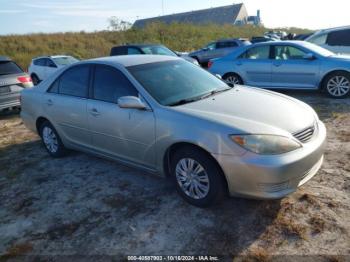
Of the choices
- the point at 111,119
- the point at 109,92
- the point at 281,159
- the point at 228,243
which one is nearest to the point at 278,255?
the point at 228,243

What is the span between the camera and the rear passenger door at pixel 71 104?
4.71 meters

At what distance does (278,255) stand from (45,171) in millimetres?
3643

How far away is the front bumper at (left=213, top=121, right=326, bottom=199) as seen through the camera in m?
3.08

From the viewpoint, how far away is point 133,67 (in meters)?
4.28

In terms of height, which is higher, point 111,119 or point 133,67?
point 133,67

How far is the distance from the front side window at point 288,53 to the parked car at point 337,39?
3353 mm

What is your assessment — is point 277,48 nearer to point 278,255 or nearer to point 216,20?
point 278,255

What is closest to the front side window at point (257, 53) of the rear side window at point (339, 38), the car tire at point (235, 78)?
the car tire at point (235, 78)

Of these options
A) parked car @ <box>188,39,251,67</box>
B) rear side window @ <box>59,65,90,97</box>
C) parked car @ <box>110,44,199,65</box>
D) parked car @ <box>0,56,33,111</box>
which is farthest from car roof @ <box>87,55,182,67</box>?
parked car @ <box>188,39,251,67</box>

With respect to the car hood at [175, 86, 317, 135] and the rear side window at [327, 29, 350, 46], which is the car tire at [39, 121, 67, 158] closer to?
the car hood at [175, 86, 317, 135]

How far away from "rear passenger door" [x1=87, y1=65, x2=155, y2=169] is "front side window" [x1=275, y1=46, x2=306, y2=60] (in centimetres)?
573

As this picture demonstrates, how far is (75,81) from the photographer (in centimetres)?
490

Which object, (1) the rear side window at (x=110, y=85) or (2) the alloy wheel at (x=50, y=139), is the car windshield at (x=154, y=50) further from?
(1) the rear side window at (x=110, y=85)

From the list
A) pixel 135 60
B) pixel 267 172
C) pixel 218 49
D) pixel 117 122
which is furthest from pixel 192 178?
pixel 218 49
